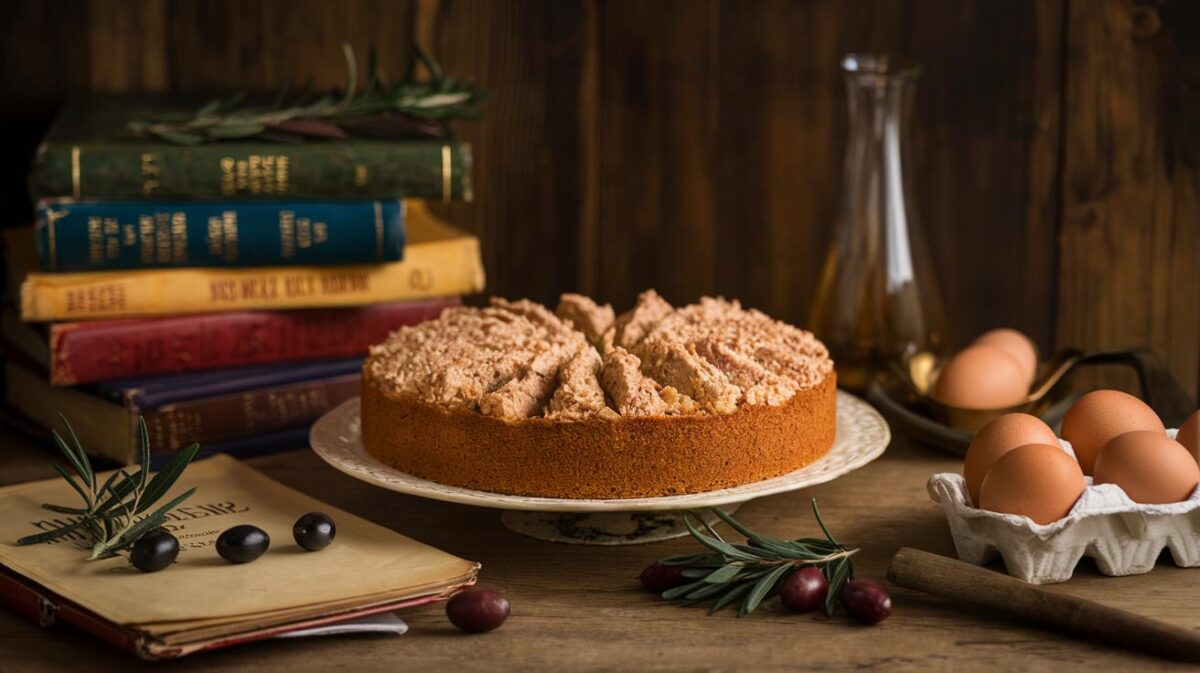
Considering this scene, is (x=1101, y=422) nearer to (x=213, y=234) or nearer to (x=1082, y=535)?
(x=1082, y=535)

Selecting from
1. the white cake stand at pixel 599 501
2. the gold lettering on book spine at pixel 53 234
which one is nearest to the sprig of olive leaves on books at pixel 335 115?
the gold lettering on book spine at pixel 53 234

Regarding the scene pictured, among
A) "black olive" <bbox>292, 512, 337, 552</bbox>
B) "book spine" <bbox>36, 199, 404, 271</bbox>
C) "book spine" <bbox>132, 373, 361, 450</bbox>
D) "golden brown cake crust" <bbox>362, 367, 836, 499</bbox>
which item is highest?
"book spine" <bbox>36, 199, 404, 271</bbox>

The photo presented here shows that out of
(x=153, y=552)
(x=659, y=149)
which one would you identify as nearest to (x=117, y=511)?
(x=153, y=552)

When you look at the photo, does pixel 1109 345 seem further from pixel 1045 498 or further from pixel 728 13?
pixel 1045 498

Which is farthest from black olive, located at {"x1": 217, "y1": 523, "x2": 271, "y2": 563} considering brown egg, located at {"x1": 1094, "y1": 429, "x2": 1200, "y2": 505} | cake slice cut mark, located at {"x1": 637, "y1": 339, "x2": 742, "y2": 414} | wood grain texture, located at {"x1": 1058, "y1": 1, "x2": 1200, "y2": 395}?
wood grain texture, located at {"x1": 1058, "y1": 1, "x2": 1200, "y2": 395}

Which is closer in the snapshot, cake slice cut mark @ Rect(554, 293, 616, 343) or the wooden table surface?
the wooden table surface

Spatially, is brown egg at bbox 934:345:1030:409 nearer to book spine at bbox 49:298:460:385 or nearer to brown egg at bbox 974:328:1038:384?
brown egg at bbox 974:328:1038:384
